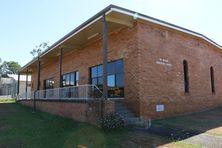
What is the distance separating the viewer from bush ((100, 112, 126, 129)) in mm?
9547

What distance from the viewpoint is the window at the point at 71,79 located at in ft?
62.1

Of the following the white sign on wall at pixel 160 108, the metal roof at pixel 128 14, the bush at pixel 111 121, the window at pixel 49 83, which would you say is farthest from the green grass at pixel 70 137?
the window at pixel 49 83

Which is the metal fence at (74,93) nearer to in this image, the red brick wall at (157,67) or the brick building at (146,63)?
the brick building at (146,63)

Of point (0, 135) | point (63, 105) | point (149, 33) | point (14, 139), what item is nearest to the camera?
point (14, 139)

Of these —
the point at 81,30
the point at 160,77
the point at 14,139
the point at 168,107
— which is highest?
the point at 81,30

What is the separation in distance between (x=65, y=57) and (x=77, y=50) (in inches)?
118

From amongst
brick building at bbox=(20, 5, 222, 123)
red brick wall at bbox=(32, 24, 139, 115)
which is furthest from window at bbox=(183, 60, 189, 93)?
red brick wall at bbox=(32, 24, 139, 115)

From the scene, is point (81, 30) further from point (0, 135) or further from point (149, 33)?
point (0, 135)

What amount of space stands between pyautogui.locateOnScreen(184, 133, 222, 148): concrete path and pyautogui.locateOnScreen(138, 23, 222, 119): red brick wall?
362cm

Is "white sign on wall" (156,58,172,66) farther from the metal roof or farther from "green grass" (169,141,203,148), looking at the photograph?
"green grass" (169,141,203,148)

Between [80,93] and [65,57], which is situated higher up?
[65,57]

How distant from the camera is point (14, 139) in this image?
8570 millimetres

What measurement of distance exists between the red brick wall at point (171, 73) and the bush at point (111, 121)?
6.48 ft

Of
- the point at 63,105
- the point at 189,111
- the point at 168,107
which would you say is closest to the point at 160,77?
Result: the point at 168,107
